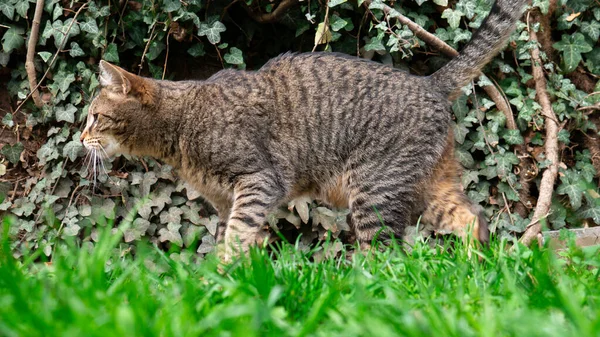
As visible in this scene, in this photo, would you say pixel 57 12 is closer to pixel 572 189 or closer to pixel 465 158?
pixel 465 158

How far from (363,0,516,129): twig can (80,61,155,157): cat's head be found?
175cm

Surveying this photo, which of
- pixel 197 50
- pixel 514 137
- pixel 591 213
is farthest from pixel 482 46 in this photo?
pixel 197 50

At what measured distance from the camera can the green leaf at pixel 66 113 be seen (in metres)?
5.01

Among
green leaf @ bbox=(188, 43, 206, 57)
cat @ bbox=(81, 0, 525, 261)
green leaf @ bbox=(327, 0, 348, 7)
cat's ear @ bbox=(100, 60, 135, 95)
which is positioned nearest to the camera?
cat @ bbox=(81, 0, 525, 261)

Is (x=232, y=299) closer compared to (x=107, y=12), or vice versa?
(x=232, y=299)

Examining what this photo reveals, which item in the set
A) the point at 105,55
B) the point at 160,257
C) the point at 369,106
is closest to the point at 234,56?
the point at 105,55

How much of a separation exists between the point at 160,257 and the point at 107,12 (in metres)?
3.03

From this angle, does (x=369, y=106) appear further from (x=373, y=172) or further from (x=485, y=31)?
(x=485, y=31)

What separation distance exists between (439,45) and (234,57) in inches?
58.5

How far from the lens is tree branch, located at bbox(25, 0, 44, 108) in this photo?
4918 mm

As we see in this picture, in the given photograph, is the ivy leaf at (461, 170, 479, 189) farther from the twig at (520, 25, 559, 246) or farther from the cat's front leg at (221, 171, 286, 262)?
the cat's front leg at (221, 171, 286, 262)

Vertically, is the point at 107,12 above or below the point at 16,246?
above

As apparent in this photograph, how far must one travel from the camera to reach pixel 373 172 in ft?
12.7

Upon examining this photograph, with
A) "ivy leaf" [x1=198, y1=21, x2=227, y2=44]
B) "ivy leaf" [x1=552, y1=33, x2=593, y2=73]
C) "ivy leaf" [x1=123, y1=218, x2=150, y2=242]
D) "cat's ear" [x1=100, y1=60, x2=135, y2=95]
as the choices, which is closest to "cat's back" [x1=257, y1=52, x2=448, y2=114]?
"ivy leaf" [x1=198, y1=21, x2=227, y2=44]
